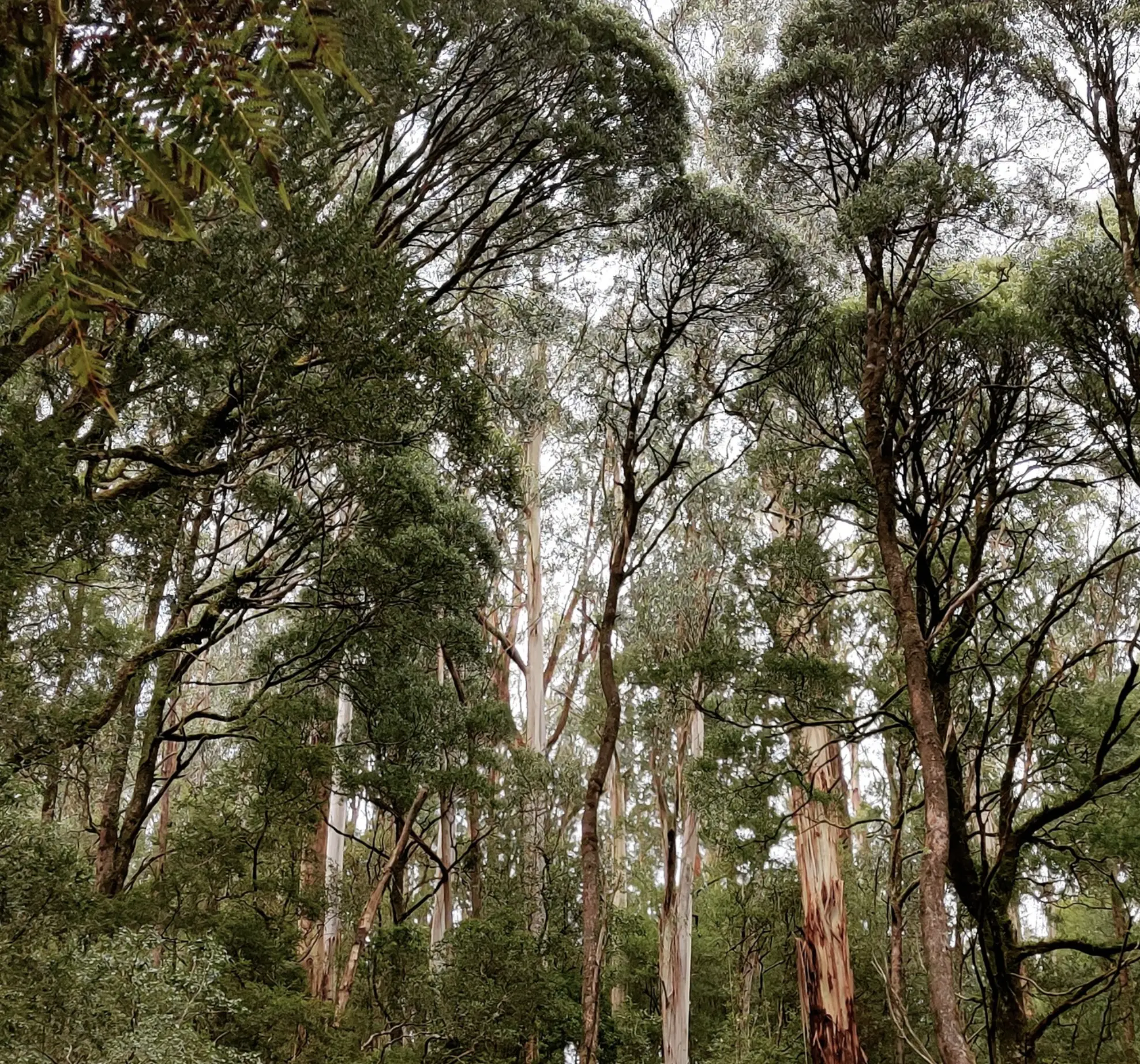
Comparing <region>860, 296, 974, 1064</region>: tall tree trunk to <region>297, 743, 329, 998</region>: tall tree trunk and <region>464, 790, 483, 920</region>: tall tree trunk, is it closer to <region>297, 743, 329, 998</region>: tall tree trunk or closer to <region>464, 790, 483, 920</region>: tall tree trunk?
<region>297, 743, 329, 998</region>: tall tree trunk

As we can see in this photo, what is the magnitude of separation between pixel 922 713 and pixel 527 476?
25.3 feet

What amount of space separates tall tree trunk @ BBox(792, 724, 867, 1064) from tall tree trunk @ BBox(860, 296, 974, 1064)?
3.54 meters

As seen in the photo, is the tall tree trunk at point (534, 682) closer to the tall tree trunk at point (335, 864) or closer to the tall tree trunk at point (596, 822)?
the tall tree trunk at point (335, 864)

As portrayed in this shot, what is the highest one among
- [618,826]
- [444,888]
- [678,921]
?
[618,826]

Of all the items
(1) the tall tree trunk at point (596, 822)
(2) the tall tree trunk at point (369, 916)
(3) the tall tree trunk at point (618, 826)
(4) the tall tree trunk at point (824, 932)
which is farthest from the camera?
(3) the tall tree trunk at point (618, 826)

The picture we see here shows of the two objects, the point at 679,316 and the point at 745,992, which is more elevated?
the point at 679,316

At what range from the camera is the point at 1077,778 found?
707 centimetres

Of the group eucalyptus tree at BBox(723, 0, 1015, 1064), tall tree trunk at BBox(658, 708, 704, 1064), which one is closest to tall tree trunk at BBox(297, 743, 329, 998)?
tall tree trunk at BBox(658, 708, 704, 1064)

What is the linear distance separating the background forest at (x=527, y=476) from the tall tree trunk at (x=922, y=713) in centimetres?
3

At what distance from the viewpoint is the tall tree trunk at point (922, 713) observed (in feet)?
13.1

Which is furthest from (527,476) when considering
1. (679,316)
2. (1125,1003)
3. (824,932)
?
(1125,1003)

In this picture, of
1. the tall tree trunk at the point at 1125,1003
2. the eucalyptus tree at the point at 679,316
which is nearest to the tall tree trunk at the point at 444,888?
the eucalyptus tree at the point at 679,316

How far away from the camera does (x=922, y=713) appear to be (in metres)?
4.73

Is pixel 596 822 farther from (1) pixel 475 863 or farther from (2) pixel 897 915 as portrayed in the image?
(1) pixel 475 863
